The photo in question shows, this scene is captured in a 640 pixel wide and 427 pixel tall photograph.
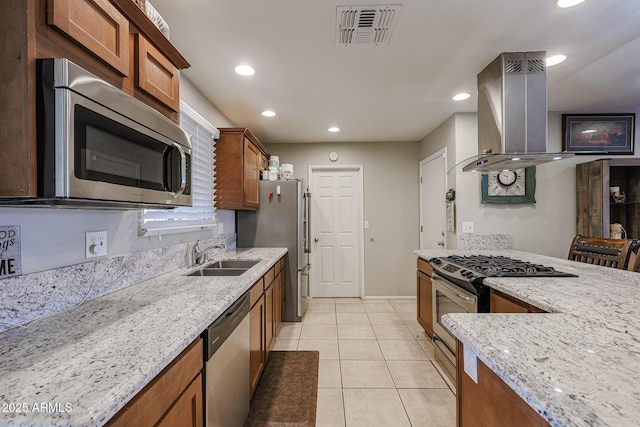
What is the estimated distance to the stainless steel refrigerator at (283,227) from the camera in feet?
10.6

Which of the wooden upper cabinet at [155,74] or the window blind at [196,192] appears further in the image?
the window blind at [196,192]

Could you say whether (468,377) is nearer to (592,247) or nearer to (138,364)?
(138,364)

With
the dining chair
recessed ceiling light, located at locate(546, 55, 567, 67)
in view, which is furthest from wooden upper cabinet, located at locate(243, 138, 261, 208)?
the dining chair

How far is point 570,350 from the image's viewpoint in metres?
0.79

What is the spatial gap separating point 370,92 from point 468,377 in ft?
7.54

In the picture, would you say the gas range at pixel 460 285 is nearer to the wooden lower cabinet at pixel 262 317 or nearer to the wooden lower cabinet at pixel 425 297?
the wooden lower cabinet at pixel 425 297

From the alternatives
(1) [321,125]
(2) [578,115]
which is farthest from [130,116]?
(2) [578,115]

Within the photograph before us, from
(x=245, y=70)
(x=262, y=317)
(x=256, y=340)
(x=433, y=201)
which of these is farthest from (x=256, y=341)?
(x=433, y=201)

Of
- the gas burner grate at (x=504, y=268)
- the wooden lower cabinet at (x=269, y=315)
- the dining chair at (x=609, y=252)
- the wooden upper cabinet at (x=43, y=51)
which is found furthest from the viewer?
the wooden lower cabinet at (x=269, y=315)

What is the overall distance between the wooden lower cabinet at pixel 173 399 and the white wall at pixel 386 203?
132 inches

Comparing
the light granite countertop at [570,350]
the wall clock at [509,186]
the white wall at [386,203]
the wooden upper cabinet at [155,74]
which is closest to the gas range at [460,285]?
the light granite countertop at [570,350]

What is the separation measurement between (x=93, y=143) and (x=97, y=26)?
445 mm

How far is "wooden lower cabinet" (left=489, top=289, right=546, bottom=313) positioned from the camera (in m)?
1.36

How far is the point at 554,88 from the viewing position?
8.16 feet
